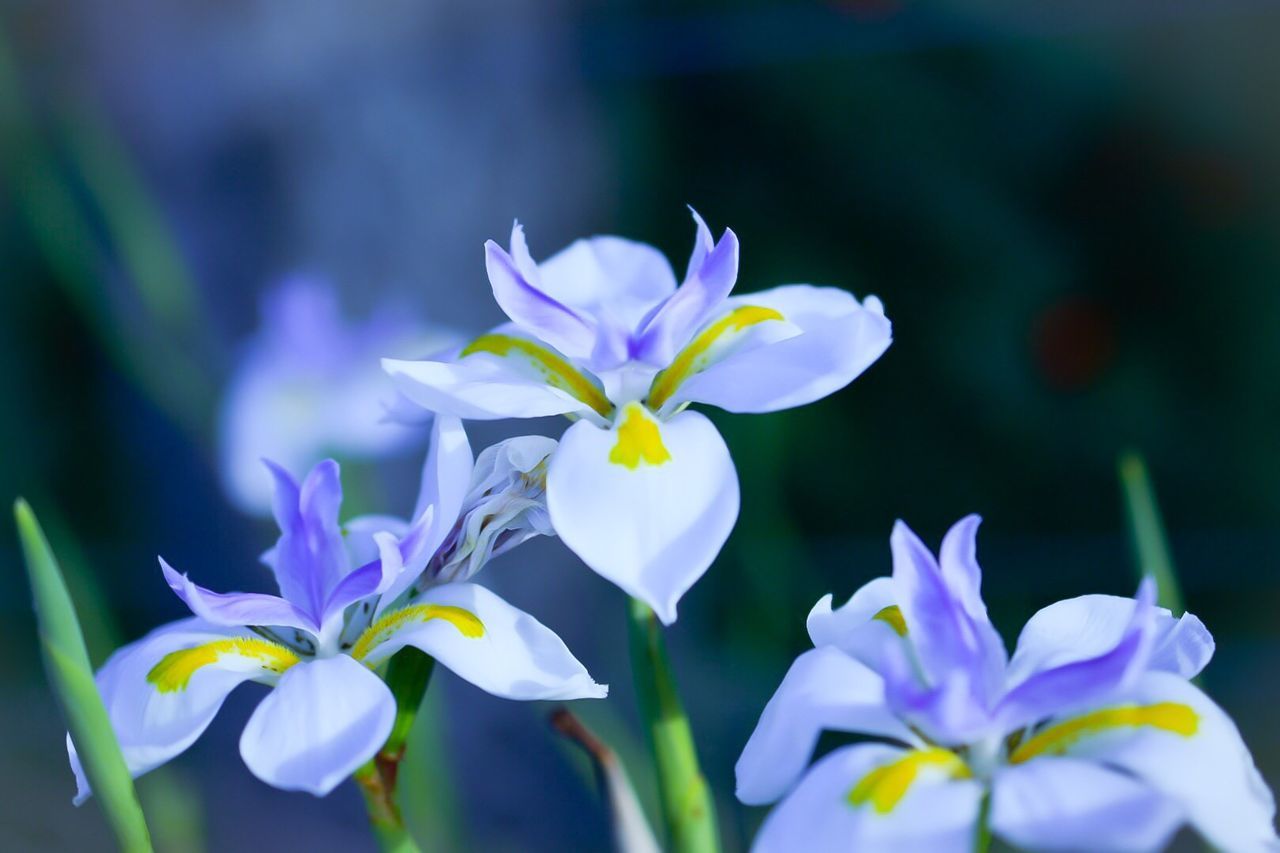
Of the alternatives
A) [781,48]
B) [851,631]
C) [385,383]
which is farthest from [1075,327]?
[851,631]

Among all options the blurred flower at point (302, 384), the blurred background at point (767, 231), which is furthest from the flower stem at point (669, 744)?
the blurred background at point (767, 231)

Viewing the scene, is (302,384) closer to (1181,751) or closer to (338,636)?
(338,636)

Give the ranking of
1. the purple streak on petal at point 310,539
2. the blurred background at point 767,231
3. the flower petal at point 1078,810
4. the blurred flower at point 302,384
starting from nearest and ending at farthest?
the flower petal at point 1078,810, the purple streak on petal at point 310,539, the blurred flower at point 302,384, the blurred background at point 767,231

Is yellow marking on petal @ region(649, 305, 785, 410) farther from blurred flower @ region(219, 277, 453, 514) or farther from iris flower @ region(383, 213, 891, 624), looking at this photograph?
blurred flower @ region(219, 277, 453, 514)

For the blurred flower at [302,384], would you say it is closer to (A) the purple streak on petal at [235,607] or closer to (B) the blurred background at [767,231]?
(B) the blurred background at [767,231]

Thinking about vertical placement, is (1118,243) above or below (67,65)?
below

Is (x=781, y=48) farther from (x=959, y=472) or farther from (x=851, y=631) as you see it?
(x=851, y=631)
